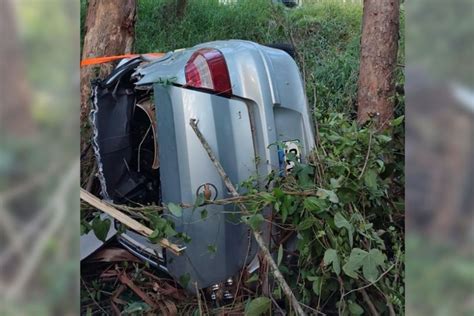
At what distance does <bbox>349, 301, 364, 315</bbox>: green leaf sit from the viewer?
260cm

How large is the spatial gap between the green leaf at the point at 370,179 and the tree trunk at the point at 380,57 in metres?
1.31

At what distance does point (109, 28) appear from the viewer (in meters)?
4.92

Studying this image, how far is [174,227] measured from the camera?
2871mm

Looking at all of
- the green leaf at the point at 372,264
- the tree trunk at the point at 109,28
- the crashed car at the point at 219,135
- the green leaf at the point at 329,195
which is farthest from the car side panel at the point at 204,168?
the tree trunk at the point at 109,28

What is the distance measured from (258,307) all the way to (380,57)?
7.43 feet

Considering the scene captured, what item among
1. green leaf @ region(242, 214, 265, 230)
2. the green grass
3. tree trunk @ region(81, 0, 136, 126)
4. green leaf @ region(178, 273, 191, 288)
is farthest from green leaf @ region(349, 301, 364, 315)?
the green grass

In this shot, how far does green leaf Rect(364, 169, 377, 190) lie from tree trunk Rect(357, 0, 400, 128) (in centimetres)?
131

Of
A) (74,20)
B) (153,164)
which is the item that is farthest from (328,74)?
(74,20)

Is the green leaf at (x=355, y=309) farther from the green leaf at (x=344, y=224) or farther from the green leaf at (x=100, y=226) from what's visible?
the green leaf at (x=100, y=226)

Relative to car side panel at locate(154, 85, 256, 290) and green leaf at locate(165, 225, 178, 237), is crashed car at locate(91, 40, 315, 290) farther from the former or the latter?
green leaf at locate(165, 225, 178, 237)

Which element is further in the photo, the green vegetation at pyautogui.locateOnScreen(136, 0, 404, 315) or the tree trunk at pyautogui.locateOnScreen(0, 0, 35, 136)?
the green vegetation at pyautogui.locateOnScreen(136, 0, 404, 315)

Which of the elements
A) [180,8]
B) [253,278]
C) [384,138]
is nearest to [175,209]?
[253,278]

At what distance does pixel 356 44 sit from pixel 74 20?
654 centimetres

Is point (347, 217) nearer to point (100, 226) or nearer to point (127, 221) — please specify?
point (127, 221)
